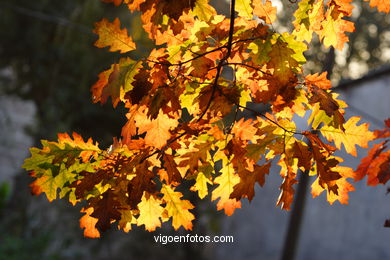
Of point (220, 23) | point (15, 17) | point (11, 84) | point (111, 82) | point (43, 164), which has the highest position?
point (15, 17)

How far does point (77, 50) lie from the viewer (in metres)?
8.51

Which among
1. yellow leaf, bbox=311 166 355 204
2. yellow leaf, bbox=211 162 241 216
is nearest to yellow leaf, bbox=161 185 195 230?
yellow leaf, bbox=211 162 241 216

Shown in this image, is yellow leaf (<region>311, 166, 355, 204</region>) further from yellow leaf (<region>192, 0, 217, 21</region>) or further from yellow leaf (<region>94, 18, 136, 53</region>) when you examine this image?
yellow leaf (<region>94, 18, 136, 53</region>)

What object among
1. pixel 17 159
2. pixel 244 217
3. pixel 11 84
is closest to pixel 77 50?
pixel 11 84

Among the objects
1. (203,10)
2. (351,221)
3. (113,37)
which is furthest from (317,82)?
(351,221)

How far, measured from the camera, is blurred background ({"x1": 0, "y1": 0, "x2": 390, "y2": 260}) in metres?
6.77

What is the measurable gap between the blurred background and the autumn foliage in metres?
4.94

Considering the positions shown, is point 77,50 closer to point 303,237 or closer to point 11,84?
point 11,84

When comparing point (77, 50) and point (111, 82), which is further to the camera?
point (77, 50)

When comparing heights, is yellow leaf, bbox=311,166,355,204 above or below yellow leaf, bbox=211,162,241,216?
above

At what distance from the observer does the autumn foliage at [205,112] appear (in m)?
1.44

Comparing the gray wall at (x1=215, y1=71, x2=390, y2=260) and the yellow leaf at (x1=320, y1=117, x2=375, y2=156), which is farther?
the gray wall at (x1=215, y1=71, x2=390, y2=260)

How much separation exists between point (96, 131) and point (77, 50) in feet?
5.76

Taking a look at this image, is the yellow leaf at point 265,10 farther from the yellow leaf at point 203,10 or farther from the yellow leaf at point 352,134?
the yellow leaf at point 352,134
